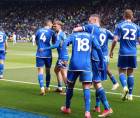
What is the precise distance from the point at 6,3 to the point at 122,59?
60.9 m

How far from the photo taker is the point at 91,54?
981cm

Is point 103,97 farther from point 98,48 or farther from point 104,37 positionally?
point 104,37

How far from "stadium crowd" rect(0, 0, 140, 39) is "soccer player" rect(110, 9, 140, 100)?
40633mm

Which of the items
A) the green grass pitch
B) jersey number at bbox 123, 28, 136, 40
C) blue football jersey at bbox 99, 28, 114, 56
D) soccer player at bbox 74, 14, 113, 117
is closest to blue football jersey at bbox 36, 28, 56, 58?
the green grass pitch

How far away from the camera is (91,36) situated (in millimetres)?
9195

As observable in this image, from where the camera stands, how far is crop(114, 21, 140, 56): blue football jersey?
11.5m

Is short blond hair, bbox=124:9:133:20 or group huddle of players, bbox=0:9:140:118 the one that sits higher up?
short blond hair, bbox=124:9:133:20

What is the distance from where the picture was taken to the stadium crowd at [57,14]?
56.2 metres

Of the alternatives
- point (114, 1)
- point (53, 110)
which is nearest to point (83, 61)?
point (53, 110)

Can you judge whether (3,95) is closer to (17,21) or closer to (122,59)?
(122,59)

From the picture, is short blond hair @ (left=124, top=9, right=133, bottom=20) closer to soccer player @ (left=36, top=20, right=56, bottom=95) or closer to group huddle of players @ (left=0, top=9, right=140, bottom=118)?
group huddle of players @ (left=0, top=9, right=140, bottom=118)

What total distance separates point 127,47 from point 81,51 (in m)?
2.77

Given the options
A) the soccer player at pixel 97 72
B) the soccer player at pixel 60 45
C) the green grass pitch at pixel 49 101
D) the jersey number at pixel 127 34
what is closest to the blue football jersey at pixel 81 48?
the soccer player at pixel 97 72

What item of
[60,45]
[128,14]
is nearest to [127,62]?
[128,14]
